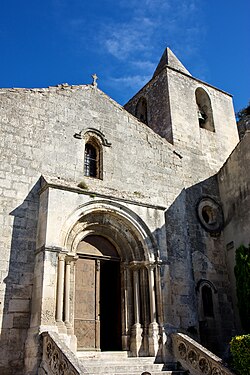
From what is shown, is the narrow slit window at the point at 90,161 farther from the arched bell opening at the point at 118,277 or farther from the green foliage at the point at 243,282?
the green foliage at the point at 243,282

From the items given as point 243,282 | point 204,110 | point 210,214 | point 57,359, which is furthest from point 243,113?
point 57,359

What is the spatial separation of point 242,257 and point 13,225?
681 cm

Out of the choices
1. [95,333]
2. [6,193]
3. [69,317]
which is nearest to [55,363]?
[69,317]

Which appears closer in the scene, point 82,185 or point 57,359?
point 57,359

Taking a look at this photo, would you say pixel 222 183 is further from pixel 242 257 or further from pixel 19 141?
pixel 19 141

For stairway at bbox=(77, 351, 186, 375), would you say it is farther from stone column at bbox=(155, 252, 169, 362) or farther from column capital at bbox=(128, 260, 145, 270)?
column capital at bbox=(128, 260, 145, 270)

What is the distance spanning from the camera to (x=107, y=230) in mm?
11180

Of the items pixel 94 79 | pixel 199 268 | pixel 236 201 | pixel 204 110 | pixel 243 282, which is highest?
pixel 204 110

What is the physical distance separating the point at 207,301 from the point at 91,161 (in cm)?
552

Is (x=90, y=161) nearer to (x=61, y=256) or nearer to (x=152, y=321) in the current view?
(x=61, y=256)

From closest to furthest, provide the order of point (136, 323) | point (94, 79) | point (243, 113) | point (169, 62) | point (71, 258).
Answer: point (71, 258)
point (136, 323)
point (94, 79)
point (169, 62)
point (243, 113)

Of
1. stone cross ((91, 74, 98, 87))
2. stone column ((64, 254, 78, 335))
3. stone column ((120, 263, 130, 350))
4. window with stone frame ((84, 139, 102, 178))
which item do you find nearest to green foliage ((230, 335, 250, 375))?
stone column ((120, 263, 130, 350))

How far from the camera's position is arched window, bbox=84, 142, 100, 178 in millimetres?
11836

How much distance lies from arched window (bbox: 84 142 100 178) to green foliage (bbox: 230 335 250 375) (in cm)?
581
